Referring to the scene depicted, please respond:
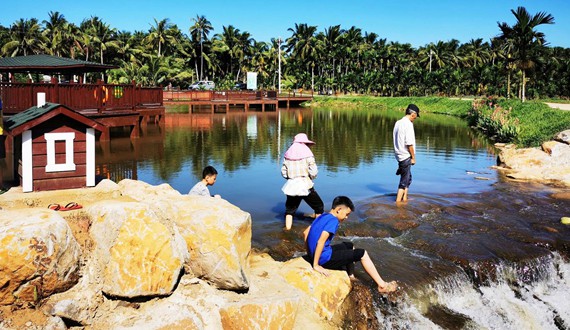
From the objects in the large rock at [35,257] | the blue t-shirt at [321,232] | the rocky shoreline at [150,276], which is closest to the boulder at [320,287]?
the rocky shoreline at [150,276]

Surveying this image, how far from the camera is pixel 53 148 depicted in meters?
7.80

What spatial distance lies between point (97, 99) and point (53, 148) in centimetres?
1161

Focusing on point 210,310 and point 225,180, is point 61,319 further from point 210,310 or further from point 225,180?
point 225,180

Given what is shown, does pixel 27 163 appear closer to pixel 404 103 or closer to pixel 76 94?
pixel 76 94

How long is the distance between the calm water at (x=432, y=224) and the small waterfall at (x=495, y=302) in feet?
0.05

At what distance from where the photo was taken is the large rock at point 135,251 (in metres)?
5.34

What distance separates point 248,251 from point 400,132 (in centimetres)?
507

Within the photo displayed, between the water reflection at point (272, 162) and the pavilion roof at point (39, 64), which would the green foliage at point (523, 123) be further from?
the pavilion roof at point (39, 64)

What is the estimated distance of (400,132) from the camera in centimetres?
1027

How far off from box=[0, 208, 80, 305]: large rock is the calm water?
327 centimetres

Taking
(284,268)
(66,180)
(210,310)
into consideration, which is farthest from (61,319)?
(66,180)

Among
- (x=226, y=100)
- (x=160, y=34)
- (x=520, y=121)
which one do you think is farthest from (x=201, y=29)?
(x=520, y=121)

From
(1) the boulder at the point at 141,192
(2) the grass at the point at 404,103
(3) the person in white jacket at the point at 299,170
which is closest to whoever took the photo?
(1) the boulder at the point at 141,192

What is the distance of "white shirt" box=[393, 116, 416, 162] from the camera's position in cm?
1016
